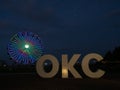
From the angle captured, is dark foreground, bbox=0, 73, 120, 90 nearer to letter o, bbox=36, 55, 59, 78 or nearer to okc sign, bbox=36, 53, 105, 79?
okc sign, bbox=36, 53, 105, 79

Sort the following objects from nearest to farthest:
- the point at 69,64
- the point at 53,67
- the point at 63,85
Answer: the point at 63,85
the point at 53,67
the point at 69,64

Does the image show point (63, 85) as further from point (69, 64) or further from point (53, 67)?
point (69, 64)

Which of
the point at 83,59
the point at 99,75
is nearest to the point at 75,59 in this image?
the point at 83,59

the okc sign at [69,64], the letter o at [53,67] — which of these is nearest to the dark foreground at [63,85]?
the okc sign at [69,64]

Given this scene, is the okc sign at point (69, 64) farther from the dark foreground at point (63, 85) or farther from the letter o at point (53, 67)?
the dark foreground at point (63, 85)

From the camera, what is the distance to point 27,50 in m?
51.1

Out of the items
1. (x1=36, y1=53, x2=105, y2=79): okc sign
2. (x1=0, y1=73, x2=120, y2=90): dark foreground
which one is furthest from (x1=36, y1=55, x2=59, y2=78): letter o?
(x1=0, y1=73, x2=120, y2=90): dark foreground

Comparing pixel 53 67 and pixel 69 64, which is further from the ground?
pixel 69 64

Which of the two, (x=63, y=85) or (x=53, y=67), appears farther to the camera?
(x=53, y=67)

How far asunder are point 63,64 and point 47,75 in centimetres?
209

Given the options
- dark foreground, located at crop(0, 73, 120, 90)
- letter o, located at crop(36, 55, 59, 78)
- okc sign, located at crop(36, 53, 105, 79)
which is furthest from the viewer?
letter o, located at crop(36, 55, 59, 78)

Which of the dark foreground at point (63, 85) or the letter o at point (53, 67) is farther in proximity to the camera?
the letter o at point (53, 67)

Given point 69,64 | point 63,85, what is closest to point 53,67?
point 69,64

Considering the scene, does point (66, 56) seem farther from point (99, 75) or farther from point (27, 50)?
point (27, 50)
